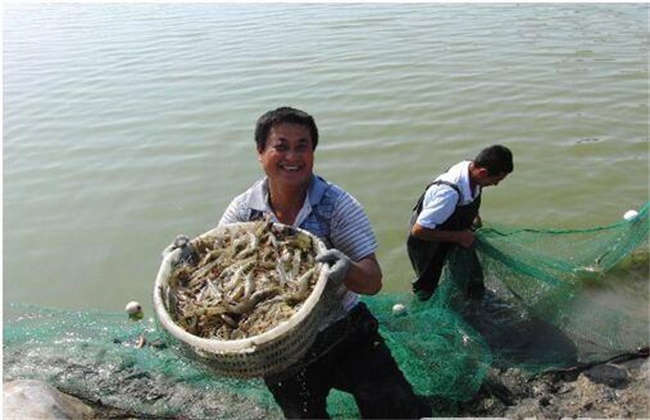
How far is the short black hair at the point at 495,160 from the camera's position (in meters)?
4.38

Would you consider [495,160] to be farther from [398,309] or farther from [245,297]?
[245,297]

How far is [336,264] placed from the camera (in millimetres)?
2752

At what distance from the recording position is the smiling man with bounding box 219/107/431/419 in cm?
306

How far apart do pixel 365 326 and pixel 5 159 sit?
23.9 feet

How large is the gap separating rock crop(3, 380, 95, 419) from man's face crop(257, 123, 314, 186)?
2015 millimetres

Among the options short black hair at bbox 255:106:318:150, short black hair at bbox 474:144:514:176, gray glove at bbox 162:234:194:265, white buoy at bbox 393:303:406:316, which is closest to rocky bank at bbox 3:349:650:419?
white buoy at bbox 393:303:406:316

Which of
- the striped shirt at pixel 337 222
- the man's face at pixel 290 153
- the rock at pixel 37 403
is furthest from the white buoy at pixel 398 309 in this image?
the rock at pixel 37 403

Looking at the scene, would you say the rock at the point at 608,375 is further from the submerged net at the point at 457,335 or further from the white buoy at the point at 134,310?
the white buoy at the point at 134,310

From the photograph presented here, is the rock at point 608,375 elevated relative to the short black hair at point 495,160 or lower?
lower

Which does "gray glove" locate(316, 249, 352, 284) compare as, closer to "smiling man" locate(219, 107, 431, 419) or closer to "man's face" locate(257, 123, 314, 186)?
"smiling man" locate(219, 107, 431, 419)

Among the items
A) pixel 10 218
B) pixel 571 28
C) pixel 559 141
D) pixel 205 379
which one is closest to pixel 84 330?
pixel 205 379

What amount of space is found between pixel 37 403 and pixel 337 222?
2.13 metres

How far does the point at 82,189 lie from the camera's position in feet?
25.4

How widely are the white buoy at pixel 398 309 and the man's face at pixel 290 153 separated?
6.52 feet
